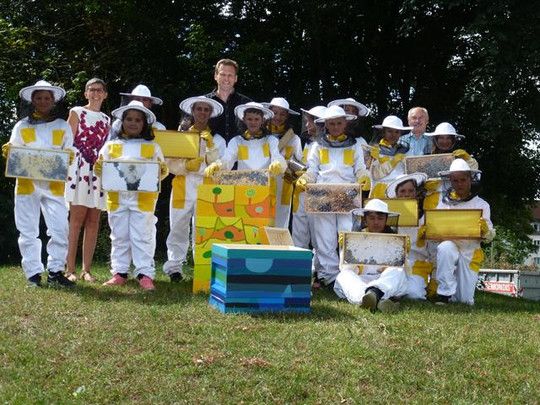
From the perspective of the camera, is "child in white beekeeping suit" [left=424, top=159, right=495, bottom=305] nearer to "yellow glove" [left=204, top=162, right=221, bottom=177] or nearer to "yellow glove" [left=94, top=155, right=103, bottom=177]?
"yellow glove" [left=204, top=162, right=221, bottom=177]

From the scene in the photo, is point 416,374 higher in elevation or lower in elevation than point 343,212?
lower

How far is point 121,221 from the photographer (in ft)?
30.2

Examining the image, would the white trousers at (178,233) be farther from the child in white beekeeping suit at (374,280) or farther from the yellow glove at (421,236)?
the yellow glove at (421,236)

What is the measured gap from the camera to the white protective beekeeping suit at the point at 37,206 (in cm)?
888

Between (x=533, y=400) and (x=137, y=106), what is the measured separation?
574 centimetres

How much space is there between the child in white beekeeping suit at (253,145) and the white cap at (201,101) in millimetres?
281

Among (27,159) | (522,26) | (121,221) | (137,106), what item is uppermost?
(522,26)

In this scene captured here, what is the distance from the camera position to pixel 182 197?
1021 centimetres

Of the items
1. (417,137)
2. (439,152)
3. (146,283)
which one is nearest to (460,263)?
(439,152)

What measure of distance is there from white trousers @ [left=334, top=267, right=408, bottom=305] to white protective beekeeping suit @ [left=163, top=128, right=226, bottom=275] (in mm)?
2511

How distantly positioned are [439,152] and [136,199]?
4.53m

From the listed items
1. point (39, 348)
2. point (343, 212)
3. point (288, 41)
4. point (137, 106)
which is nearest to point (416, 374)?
point (39, 348)

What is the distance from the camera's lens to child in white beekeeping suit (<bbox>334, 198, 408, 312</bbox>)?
322 inches

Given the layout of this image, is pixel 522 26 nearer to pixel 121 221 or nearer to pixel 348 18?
pixel 348 18
